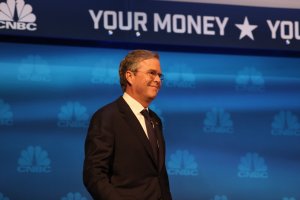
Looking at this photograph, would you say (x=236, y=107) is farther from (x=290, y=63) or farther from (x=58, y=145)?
(x=58, y=145)

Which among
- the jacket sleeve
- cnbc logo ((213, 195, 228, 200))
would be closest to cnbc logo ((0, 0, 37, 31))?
cnbc logo ((213, 195, 228, 200))

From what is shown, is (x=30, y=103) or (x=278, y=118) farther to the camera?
(x=278, y=118)

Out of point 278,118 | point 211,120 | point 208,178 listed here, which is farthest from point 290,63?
point 208,178

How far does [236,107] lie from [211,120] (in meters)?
0.26

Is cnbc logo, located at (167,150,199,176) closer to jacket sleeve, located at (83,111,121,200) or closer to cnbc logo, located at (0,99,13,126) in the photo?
cnbc logo, located at (0,99,13,126)

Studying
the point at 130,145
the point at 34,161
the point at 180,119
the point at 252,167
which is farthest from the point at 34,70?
the point at 130,145

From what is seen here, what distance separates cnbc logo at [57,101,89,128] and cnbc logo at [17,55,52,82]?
0.94 ft

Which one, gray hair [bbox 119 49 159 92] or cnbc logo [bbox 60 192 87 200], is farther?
cnbc logo [bbox 60 192 87 200]

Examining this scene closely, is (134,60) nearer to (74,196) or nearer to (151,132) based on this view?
(151,132)

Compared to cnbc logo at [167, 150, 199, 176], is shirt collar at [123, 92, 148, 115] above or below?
above

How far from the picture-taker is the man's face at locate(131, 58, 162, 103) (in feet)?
10.5

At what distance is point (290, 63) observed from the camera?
5961mm

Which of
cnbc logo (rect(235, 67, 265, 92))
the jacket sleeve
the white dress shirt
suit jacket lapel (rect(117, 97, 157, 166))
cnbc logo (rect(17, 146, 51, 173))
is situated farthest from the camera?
cnbc logo (rect(235, 67, 265, 92))

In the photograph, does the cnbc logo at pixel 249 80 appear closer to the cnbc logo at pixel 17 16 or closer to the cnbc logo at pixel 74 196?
the cnbc logo at pixel 74 196
